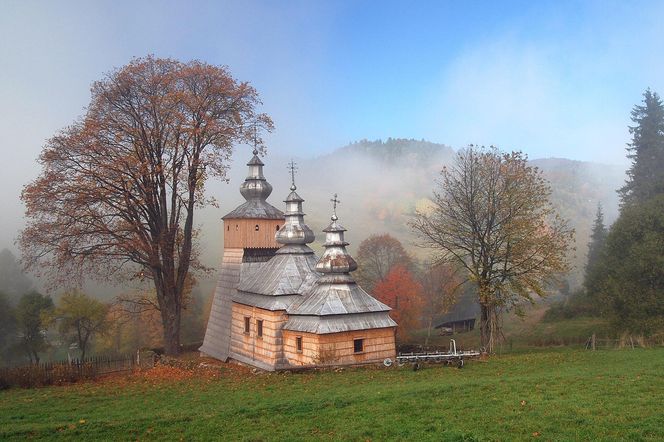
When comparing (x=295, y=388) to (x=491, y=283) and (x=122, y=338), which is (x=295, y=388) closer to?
(x=491, y=283)

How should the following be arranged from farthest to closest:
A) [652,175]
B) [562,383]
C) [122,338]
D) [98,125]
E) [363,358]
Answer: [122,338]
[652,175]
[98,125]
[363,358]
[562,383]

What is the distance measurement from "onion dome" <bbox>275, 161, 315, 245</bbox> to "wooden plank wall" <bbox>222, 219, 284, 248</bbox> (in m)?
2.03

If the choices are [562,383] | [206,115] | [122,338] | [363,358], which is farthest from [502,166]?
[122,338]

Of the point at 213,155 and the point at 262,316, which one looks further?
the point at 213,155

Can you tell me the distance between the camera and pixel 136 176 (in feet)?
79.9

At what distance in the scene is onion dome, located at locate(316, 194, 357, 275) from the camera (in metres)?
23.0

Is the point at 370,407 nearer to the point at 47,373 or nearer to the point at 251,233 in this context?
the point at 47,373

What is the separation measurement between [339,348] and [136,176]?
12125 mm

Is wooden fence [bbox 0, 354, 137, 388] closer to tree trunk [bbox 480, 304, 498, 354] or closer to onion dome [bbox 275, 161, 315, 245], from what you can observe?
onion dome [bbox 275, 161, 315, 245]

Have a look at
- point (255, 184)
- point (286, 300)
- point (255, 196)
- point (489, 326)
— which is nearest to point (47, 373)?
point (286, 300)

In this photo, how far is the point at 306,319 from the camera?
870 inches

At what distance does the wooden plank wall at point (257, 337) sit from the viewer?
23328mm

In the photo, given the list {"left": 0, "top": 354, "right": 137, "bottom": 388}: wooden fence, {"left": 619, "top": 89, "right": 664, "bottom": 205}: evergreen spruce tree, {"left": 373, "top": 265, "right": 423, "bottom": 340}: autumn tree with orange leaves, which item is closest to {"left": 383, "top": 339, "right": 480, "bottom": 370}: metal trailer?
{"left": 0, "top": 354, "right": 137, "bottom": 388}: wooden fence

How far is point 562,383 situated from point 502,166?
12.6 meters
